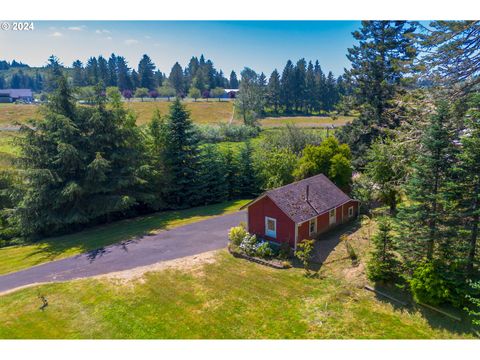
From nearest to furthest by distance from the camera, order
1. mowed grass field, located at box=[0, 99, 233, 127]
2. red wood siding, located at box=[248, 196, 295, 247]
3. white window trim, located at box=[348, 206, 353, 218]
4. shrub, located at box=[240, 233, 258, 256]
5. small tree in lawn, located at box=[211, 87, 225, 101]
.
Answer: shrub, located at box=[240, 233, 258, 256] → red wood siding, located at box=[248, 196, 295, 247] → white window trim, located at box=[348, 206, 353, 218] → mowed grass field, located at box=[0, 99, 233, 127] → small tree in lawn, located at box=[211, 87, 225, 101]

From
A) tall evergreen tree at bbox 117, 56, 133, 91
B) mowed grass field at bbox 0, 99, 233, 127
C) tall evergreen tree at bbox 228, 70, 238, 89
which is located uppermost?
tall evergreen tree at bbox 228, 70, 238, 89

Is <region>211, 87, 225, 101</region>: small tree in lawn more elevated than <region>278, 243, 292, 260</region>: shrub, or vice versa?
<region>211, 87, 225, 101</region>: small tree in lawn

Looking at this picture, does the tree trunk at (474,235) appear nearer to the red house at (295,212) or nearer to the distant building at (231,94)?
the red house at (295,212)

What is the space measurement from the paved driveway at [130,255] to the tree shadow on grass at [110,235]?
1.62ft

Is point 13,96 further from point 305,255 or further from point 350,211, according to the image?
point 305,255

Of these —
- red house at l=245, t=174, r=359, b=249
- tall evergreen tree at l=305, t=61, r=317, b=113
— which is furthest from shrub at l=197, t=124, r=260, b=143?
tall evergreen tree at l=305, t=61, r=317, b=113

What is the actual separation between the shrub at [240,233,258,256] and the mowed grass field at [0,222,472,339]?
4.84 feet

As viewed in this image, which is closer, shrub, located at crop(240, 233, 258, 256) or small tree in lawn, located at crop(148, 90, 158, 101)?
shrub, located at crop(240, 233, 258, 256)

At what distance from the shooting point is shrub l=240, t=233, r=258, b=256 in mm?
16984

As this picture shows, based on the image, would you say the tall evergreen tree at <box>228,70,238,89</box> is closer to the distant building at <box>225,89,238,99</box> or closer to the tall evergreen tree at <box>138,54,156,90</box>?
the distant building at <box>225,89,238,99</box>

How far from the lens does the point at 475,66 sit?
16.6m

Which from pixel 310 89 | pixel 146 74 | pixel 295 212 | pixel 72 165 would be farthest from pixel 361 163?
pixel 146 74

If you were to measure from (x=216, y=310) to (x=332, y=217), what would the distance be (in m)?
10.6

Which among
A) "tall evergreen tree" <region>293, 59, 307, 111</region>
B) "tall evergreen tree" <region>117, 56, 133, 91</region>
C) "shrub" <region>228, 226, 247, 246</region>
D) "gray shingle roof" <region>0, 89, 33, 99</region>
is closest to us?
"shrub" <region>228, 226, 247, 246</region>
